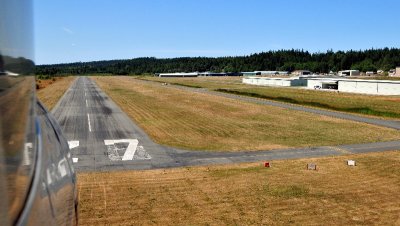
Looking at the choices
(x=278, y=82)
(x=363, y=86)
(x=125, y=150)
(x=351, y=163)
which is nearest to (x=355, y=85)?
(x=363, y=86)

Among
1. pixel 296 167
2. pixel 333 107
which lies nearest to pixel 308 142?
pixel 296 167

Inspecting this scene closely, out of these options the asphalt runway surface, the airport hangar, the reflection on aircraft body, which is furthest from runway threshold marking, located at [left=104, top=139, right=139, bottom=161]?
the airport hangar

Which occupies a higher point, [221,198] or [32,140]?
[32,140]

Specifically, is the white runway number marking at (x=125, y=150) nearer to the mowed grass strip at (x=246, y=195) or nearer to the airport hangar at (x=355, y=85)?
the mowed grass strip at (x=246, y=195)

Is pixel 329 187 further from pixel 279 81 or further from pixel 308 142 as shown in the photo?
pixel 279 81

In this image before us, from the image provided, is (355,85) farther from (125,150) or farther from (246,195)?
(246,195)

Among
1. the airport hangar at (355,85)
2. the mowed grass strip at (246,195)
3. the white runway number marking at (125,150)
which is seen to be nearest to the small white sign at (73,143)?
the white runway number marking at (125,150)
